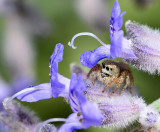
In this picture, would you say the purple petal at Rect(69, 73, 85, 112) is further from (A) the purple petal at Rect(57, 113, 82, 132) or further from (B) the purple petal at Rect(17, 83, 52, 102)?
(B) the purple petal at Rect(17, 83, 52, 102)

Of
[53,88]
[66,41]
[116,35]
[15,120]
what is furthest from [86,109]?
[66,41]

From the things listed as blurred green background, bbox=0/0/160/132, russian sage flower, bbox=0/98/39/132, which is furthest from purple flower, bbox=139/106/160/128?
blurred green background, bbox=0/0/160/132

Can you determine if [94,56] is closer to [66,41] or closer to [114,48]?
[114,48]

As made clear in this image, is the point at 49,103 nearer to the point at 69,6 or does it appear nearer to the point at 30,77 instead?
the point at 30,77

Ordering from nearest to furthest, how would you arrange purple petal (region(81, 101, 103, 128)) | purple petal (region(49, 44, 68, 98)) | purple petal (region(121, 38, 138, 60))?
purple petal (region(81, 101, 103, 128))
purple petal (region(49, 44, 68, 98))
purple petal (region(121, 38, 138, 60))

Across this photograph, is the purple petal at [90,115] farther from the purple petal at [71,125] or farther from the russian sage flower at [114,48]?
the russian sage flower at [114,48]

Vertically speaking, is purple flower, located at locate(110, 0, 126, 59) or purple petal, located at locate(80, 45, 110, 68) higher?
purple flower, located at locate(110, 0, 126, 59)

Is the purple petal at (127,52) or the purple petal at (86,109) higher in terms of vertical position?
the purple petal at (127,52)

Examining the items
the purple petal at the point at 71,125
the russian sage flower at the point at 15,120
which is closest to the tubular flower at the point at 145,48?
the purple petal at the point at 71,125

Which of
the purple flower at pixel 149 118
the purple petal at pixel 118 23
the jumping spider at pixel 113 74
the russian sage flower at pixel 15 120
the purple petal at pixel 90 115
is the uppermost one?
the purple petal at pixel 118 23
